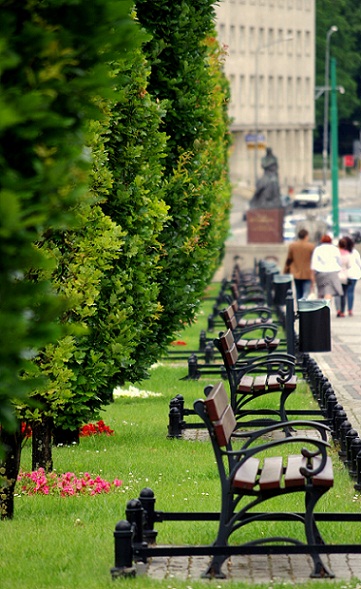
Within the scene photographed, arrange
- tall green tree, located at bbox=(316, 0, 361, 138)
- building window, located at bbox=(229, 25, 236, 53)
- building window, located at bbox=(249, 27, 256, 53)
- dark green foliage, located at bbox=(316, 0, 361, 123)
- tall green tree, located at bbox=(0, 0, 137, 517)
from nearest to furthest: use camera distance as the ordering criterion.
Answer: tall green tree, located at bbox=(0, 0, 137, 517) → building window, located at bbox=(229, 25, 236, 53) → building window, located at bbox=(249, 27, 256, 53) → dark green foliage, located at bbox=(316, 0, 361, 123) → tall green tree, located at bbox=(316, 0, 361, 138)

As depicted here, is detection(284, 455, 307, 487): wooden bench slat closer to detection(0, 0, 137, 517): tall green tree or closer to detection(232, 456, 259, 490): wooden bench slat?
detection(232, 456, 259, 490): wooden bench slat

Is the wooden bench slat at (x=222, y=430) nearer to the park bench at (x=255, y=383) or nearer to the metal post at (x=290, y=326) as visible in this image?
the park bench at (x=255, y=383)

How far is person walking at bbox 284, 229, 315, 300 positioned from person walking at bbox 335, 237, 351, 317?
562 millimetres

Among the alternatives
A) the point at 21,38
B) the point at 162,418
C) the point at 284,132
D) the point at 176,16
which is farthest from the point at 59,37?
the point at 284,132

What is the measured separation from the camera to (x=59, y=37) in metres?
4.47

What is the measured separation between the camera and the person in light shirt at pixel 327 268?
91.8 ft

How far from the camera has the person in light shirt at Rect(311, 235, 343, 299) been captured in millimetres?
27969

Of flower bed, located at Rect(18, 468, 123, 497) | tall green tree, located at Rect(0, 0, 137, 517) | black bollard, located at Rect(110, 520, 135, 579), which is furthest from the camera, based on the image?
flower bed, located at Rect(18, 468, 123, 497)

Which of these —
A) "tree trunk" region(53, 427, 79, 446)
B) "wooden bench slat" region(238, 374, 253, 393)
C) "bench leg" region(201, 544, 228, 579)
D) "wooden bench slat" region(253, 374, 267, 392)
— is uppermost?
"wooden bench slat" region(253, 374, 267, 392)

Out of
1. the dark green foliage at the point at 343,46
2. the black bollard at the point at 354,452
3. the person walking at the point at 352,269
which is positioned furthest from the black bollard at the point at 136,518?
the dark green foliage at the point at 343,46

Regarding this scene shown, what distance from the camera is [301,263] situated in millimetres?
29094

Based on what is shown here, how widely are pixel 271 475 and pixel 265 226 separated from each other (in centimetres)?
4150

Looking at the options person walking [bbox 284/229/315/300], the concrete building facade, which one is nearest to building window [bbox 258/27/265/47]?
the concrete building facade

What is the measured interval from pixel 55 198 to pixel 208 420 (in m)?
3.39
